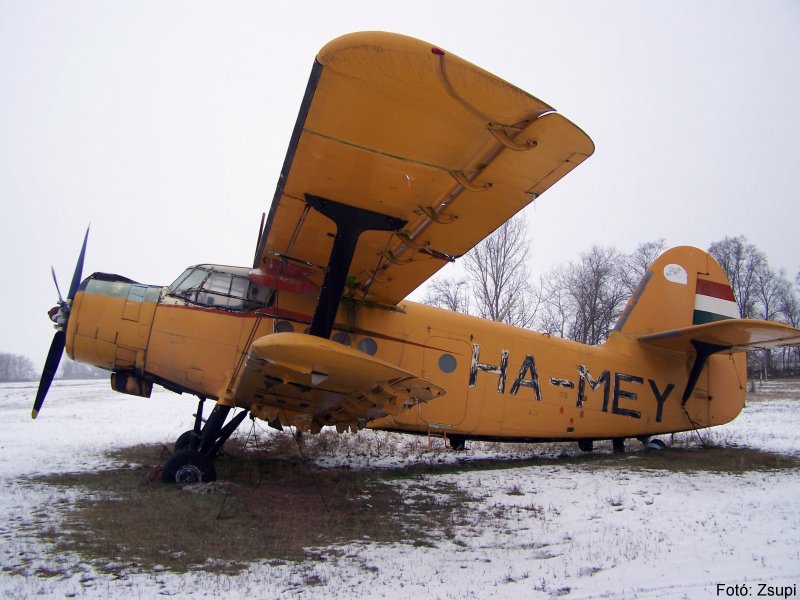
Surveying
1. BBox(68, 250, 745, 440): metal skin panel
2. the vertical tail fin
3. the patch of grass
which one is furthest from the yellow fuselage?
the patch of grass

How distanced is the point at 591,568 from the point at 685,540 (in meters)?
1.26

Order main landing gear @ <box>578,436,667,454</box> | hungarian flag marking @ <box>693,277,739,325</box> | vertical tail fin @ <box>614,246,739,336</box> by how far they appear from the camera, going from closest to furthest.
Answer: main landing gear @ <box>578,436,667,454</box> → vertical tail fin @ <box>614,246,739,336</box> → hungarian flag marking @ <box>693,277,739,325</box>

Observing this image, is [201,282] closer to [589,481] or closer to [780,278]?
[589,481]

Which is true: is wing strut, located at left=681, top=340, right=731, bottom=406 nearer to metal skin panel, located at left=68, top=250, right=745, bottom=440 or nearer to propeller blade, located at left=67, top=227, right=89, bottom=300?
metal skin panel, located at left=68, top=250, right=745, bottom=440

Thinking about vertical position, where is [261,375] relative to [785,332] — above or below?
below

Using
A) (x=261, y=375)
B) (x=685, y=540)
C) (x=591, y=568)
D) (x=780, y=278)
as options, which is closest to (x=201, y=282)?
(x=261, y=375)

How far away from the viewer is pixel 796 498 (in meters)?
6.08

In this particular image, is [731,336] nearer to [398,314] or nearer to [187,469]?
[398,314]

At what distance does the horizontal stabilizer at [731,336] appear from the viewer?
26.1 feet

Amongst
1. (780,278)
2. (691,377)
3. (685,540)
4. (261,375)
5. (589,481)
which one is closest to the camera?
(685,540)

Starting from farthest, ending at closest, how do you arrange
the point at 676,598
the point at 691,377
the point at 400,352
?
the point at 691,377, the point at 400,352, the point at 676,598

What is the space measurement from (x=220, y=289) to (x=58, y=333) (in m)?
2.33

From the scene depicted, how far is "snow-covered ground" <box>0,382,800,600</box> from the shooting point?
390 cm

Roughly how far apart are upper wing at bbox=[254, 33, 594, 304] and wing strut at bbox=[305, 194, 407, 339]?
0.10 m
